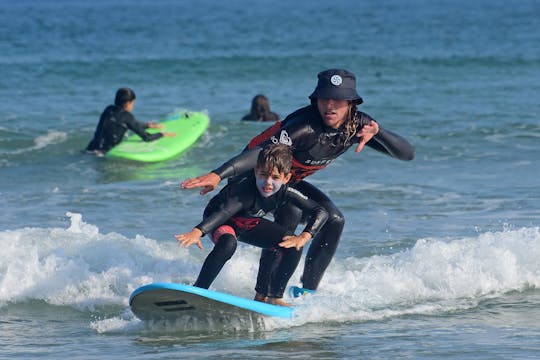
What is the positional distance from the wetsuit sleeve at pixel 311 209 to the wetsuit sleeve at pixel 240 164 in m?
0.40

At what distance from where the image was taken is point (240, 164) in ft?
21.5

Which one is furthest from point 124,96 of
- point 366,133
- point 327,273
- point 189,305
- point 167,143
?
point 189,305

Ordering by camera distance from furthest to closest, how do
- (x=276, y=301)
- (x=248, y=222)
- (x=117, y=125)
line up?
(x=117, y=125) → (x=276, y=301) → (x=248, y=222)

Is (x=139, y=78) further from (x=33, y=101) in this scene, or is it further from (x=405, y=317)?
(x=405, y=317)

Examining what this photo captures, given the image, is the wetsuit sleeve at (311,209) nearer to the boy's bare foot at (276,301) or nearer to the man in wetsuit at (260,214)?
the man in wetsuit at (260,214)

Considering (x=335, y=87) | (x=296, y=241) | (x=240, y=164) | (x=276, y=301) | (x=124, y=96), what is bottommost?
(x=276, y=301)

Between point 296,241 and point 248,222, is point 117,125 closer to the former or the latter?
point 248,222

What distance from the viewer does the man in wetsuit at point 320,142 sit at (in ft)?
21.8

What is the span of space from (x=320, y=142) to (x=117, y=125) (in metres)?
8.96

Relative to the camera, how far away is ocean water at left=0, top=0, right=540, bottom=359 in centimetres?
677

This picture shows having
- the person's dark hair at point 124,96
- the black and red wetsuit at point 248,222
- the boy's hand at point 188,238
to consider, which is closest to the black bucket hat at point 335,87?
the black and red wetsuit at point 248,222

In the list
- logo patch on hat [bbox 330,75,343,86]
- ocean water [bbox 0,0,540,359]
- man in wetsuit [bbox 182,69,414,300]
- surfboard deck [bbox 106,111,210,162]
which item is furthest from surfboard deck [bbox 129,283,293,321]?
surfboard deck [bbox 106,111,210,162]

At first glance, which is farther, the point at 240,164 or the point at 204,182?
the point at 240,164

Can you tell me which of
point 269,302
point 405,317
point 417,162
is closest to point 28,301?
point 269,302
